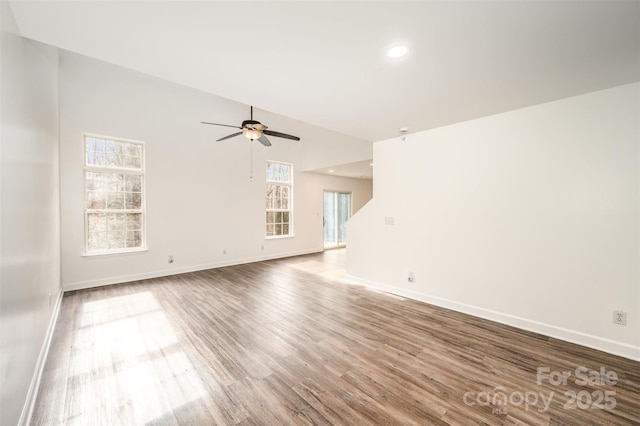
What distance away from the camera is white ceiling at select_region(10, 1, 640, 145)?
151 centimetres

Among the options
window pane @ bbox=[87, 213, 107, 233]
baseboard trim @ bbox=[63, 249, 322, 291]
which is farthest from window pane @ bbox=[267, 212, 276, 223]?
window pane @ bbox=[87, 213, 107, 233]

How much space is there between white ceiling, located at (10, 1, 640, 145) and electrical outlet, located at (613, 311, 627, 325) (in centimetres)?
219

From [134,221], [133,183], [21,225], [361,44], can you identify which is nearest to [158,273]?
[134,221]

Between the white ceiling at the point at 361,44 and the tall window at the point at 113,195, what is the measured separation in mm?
3414

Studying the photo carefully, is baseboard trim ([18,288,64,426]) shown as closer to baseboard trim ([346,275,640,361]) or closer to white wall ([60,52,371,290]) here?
white wall ([60,52,371,290])

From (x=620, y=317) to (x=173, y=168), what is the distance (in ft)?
22.6

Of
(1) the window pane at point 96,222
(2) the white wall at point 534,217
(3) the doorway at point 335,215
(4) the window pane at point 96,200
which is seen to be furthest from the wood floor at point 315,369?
(3) the doorway at point 335,215

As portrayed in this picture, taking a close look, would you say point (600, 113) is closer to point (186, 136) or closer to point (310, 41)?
point (310, 41)

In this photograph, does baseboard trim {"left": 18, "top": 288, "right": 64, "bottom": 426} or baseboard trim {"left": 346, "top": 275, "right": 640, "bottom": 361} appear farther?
baseboard trim {"left": 346, "top": 275, "right": 640, "bottom": 361}

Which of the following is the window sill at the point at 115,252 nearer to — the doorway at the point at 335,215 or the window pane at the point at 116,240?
the window pane at the point at 116,240

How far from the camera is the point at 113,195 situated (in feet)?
15.6

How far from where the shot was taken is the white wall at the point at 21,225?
1374 mm

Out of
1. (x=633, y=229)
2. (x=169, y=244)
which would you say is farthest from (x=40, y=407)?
(x=633, y=229)

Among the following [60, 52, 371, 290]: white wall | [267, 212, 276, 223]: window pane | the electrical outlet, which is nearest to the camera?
Result: the electrical outlet
